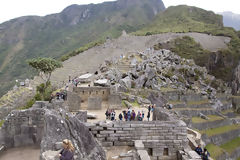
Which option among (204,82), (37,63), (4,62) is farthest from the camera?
(4,62)

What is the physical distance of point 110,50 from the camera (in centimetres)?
3866

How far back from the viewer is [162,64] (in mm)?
31062

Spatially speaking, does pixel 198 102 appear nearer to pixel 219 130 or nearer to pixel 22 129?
pixel 219 130

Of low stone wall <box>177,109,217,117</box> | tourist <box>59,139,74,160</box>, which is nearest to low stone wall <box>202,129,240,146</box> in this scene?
low stone wall <box>177,109,217,117</box>

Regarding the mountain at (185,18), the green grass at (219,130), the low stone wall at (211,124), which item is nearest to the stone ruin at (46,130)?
the low stone wall at (211,124)

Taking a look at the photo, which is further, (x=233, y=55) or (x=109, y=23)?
(x=109, y=23)

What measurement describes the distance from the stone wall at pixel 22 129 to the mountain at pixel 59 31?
1367 inches

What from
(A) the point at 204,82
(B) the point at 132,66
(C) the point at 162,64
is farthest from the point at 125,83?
(A) the point at 204,82

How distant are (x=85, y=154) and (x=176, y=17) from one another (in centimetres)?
8241

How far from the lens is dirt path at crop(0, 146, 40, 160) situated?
17.0ft

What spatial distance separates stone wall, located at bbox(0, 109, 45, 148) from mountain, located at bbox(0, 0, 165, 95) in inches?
1367

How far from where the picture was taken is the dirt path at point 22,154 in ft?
17.0

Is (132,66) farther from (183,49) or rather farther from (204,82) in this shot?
(183,49)

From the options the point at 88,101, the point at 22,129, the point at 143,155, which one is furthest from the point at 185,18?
the point at 22,129
